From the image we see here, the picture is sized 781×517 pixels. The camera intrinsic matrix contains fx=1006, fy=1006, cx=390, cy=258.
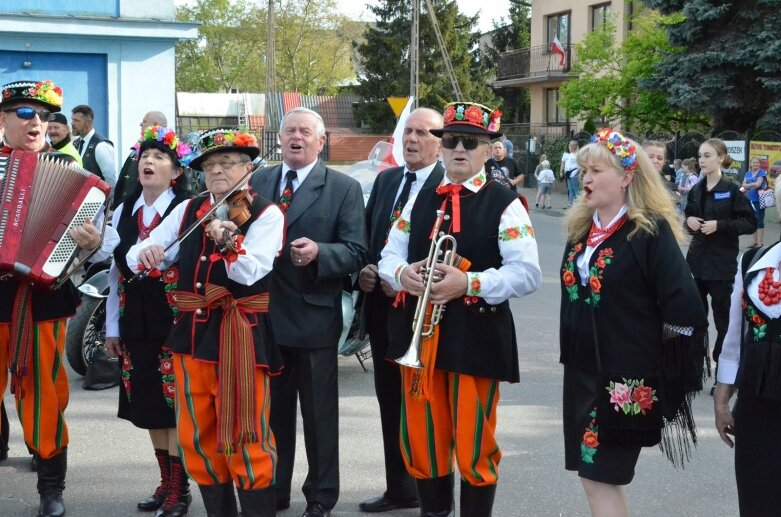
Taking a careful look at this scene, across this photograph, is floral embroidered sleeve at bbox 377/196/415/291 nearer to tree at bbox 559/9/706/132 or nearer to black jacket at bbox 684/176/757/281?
black jacket at bbox 684/176/757/281

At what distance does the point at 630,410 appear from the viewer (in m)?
4.03

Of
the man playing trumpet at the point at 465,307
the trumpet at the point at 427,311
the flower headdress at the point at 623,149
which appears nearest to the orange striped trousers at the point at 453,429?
the man playing trumpet at the point at 465,307

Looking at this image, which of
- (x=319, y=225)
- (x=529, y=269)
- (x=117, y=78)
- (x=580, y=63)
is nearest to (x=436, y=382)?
(x=529, y=269)

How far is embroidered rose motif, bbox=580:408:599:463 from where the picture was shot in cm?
411

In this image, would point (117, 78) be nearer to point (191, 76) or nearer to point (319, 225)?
point (319, 225)

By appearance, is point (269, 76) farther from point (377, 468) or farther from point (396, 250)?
point (396, 250)

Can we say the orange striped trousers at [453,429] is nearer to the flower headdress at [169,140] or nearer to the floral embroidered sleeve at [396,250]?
the floral embroidered sleeve at [396,250]

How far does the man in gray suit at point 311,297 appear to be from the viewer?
16.7 feet

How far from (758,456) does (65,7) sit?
15009 mm

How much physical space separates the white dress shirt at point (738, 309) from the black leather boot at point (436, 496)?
58.3 inches

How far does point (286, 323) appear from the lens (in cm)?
508

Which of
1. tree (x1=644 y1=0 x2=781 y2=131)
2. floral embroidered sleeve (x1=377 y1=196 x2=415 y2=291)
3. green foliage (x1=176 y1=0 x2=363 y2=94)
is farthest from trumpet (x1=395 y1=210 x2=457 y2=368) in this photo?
green foliage (x1=176 y1=0 x2=363 y2=94)

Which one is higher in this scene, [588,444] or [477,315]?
[477,315]

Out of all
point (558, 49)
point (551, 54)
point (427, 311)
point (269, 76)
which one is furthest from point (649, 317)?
point (269, 76)
